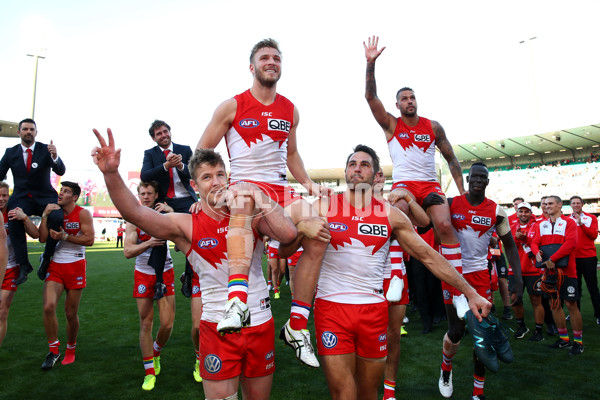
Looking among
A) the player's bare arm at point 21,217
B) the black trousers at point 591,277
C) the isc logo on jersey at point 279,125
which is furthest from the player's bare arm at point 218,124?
the black trousers at point 591,277

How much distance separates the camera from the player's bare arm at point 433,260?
363cm

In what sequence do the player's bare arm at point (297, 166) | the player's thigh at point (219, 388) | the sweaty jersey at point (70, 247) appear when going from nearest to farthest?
the player's thigh at point (219, 388)
the player's bare arm at point (297, 166)
the sweaty jersey at point (70, 247)

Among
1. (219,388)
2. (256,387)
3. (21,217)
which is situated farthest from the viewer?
(21,217)

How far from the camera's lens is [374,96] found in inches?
221

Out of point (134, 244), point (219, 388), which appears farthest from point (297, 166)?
point (134, 244)

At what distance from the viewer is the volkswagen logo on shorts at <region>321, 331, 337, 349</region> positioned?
12.2ft

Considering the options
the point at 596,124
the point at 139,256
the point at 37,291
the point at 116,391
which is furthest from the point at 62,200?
the point at 596,124

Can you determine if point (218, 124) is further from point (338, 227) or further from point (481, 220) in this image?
point (481, 220)

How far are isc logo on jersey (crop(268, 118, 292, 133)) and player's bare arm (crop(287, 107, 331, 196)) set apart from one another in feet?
0.60

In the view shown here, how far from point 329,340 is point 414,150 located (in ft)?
10.7

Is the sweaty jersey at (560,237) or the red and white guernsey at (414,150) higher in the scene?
the red and white guernsey at (414,150)

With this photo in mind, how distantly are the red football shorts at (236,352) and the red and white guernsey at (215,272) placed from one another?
11 cm

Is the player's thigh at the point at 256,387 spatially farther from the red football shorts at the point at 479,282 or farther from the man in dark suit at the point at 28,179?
the man in dark suit at the point at 28,179

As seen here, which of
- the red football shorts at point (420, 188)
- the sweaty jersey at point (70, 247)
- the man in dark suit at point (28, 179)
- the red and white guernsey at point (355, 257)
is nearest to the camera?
the red and white guernsey at point (355, 257)
